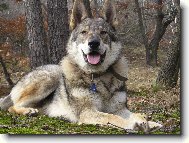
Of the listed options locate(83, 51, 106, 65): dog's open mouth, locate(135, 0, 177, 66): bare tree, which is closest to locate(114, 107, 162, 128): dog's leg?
locate(83, 51, 106, 65): dog's open mouth

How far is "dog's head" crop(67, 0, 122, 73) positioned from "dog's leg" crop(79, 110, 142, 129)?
0.34 metres

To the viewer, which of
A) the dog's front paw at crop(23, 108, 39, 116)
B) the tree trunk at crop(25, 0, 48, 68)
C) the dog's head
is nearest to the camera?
the dog's head

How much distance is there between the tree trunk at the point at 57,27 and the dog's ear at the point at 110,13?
127cm

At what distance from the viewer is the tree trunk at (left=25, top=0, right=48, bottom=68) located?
465 cm

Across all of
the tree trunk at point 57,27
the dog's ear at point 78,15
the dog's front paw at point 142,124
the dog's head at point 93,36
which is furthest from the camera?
the tree trunk at point 57,27

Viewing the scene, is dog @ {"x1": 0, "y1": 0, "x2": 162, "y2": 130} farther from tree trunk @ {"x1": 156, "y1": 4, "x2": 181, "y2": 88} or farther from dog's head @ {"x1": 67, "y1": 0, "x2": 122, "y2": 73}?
tree trunk @ {"x1": 156, "y1": 4, "x2": 181, "y2": 88}

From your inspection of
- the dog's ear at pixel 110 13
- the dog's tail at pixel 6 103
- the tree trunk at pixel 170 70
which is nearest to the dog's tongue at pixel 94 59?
the dog's ear at pixel 110 13

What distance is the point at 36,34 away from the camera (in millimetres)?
4703

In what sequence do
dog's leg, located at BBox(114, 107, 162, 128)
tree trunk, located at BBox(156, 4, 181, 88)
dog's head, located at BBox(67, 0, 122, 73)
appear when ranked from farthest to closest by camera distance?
tree trunk, located at BBox(156, 4, 181, 88) → dog's head, located at BBox(67, 0, 122, 73) → dog's leg, located at BBox(114, 107, 162, 128)

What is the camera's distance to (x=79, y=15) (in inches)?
128

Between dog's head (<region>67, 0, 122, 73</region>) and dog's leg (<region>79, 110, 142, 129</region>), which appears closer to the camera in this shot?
dog's leg (<region>79, 110, 142, 129</region>)

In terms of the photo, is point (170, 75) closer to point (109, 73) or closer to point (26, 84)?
point (109, 73)

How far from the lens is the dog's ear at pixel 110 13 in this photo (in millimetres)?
3213

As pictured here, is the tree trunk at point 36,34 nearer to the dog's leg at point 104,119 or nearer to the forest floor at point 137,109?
the forest floor at point 137,109
